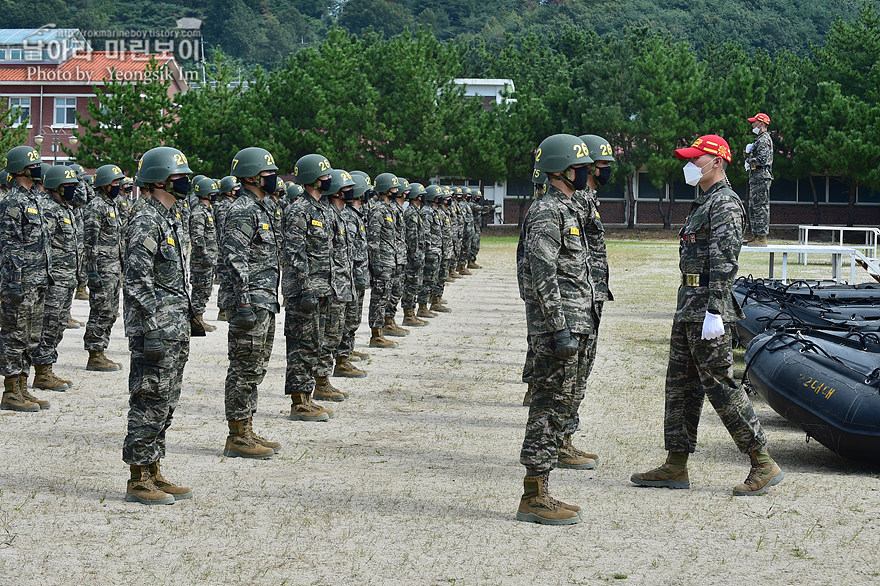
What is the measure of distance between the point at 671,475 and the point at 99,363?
7359 mm

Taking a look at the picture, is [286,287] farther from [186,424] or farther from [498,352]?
[498,352]

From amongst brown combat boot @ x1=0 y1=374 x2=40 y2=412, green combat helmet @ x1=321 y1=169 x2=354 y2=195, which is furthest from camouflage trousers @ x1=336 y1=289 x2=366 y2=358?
brown combat boot @ x1=0 y1=374 x2=40 y2=412

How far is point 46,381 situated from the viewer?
10.7 m

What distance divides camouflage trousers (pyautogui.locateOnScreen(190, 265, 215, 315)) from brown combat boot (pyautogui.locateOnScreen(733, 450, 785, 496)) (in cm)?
1071

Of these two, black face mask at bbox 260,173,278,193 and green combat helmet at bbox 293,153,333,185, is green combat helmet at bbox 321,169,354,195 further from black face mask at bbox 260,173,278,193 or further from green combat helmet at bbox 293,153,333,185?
black face mask at bbox 260,173,278,193

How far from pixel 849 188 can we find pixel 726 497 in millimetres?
43954

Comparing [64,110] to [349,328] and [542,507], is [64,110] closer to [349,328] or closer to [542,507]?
[349,328]

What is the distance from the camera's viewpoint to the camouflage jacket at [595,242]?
8203 millimetres

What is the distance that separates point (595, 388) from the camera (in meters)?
11.1

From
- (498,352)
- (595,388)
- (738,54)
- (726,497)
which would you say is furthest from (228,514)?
(738,54)

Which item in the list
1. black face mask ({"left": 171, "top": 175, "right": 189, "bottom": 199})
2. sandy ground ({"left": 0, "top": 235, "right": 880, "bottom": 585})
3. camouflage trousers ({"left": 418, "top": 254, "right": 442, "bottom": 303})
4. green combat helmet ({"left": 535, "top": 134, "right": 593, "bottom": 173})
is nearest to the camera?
sandy ground ({"left": 0, "top": 235, "right": 880, "bottom": 585})

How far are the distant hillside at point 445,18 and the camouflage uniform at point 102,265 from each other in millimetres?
80474

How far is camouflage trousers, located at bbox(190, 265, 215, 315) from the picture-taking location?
1609 centimetres

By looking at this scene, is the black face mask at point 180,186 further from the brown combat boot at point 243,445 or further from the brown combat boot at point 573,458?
the brown combat boot at point 573,458
